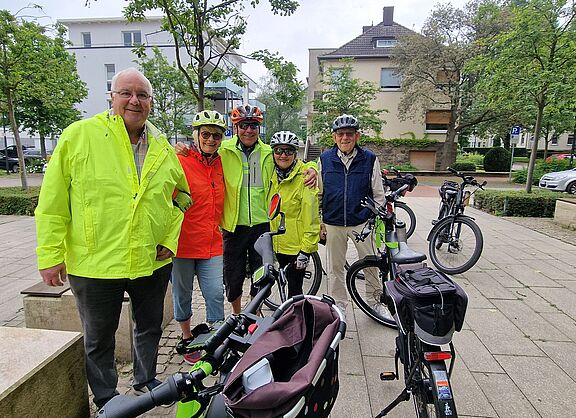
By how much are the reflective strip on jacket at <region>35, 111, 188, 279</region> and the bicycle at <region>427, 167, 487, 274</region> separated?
14.0ft

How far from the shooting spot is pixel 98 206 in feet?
6.23

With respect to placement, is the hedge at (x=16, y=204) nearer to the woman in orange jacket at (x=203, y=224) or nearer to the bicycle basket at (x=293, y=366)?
the woman in orange jacket at (x=203, y=224)

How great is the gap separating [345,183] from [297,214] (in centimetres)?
53

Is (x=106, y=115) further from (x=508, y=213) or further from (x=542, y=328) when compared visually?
(x=508, y=213)

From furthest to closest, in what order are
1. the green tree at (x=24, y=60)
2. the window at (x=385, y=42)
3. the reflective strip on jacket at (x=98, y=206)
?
1. the window at (x=385, y=42)
2. the green tree at (x=24, y=60)
3. the reflective strip on jacket at (x=98, y=206)

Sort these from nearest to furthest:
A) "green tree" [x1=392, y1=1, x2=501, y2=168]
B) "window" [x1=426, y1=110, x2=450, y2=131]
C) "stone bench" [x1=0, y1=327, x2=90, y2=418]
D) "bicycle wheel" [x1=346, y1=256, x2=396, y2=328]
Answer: "stone bench" [x1=0, y1=327, x2=90, y2=418] < "bicycle wheel" [x1=346, y1=256, x2=396, y2=328] < "green tree" [x1=392, y1=1, x2=501, y2=168] < "window" [x1=426, y1=110, x2=450, y2=131]

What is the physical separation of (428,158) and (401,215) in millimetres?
19890

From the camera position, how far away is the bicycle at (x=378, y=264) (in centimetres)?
267

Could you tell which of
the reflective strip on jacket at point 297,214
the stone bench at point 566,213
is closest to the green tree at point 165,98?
the reflective strip on jacket at point 297,214

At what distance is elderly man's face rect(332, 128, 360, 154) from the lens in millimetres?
3207

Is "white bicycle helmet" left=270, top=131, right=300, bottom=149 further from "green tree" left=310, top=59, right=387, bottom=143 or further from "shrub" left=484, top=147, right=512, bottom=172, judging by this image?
"shrub" left=484, top=147, right=512, bottom=172

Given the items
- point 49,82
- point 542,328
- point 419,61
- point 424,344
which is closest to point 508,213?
point 542,328

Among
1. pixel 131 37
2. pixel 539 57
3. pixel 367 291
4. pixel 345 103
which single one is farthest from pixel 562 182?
pixel 131 37

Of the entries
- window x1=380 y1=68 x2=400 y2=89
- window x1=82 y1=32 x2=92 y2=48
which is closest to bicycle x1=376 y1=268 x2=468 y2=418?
window x1=380 y1=68 x2=400 y2=89
